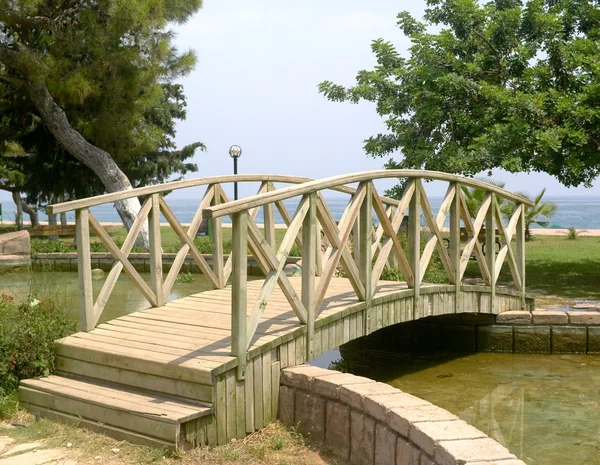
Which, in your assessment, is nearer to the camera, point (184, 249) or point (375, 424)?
point (375, 424)

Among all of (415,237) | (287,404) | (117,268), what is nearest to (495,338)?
(415,237)

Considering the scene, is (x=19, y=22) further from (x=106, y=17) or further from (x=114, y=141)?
(x=114, y=141)

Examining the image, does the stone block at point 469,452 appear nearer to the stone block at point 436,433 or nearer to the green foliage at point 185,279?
the stone block at point 436,433

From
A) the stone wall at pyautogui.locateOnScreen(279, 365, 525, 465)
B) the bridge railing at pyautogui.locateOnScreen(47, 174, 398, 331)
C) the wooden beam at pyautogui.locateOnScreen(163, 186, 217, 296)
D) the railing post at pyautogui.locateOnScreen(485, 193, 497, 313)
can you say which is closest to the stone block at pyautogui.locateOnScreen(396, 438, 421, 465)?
the stone wall at pyautogui.locateOnScreen(279, 365, 525, 465)

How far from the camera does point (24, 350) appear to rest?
6.18 metres

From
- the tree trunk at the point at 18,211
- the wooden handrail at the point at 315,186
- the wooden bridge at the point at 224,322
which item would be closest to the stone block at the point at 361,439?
the wooden bridge at the point at 224,322

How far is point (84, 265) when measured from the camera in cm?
635

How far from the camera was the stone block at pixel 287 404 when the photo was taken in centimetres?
585

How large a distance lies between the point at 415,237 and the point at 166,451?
3.62 metres

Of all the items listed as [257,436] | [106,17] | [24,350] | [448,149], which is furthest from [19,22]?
[257,436]

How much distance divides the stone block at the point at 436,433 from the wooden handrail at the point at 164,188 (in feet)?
10.4

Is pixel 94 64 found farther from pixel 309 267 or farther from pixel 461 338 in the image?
pixel 309 267

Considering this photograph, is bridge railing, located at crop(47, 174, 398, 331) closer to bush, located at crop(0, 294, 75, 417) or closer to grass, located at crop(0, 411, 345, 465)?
bush, located at crop(0, 294, 75, 417)

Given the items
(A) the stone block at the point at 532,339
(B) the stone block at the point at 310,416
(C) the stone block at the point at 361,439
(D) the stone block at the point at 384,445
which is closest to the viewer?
(D) the stone block at the point at 384,445
